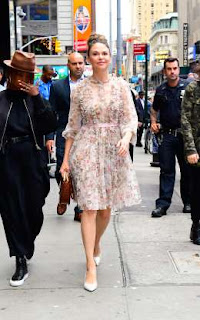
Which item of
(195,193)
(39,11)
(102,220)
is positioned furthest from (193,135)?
(39,11)

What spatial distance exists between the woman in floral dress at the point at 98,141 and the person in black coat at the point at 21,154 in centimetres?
28

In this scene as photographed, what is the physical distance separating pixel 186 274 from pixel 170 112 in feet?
8.53

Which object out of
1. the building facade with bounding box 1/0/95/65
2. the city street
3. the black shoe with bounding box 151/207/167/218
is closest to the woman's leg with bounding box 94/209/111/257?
the city street

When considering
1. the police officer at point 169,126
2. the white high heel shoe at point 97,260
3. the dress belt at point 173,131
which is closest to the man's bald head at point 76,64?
the police officer at point 169,126

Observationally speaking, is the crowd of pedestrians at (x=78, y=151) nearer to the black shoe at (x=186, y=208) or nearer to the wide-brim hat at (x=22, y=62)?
the wide-brim hat at (x=22, y=62)

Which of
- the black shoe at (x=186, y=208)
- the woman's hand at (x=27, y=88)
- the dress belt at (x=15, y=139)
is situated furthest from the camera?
the black shoe at (x=186, y=208)

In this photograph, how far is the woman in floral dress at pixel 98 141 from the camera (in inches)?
177

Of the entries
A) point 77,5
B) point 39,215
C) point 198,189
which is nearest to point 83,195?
point 39,215

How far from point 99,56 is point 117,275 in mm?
1784

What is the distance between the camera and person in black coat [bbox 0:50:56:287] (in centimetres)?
454

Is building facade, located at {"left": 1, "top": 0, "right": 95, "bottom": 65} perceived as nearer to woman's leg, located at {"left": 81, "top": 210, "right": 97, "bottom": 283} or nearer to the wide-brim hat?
the wide-brim hat

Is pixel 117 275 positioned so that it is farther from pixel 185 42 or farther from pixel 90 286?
pixel 185 42

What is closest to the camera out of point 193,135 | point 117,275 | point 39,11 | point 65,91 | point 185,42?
point 117,275

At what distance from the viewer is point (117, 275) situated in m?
4.81
